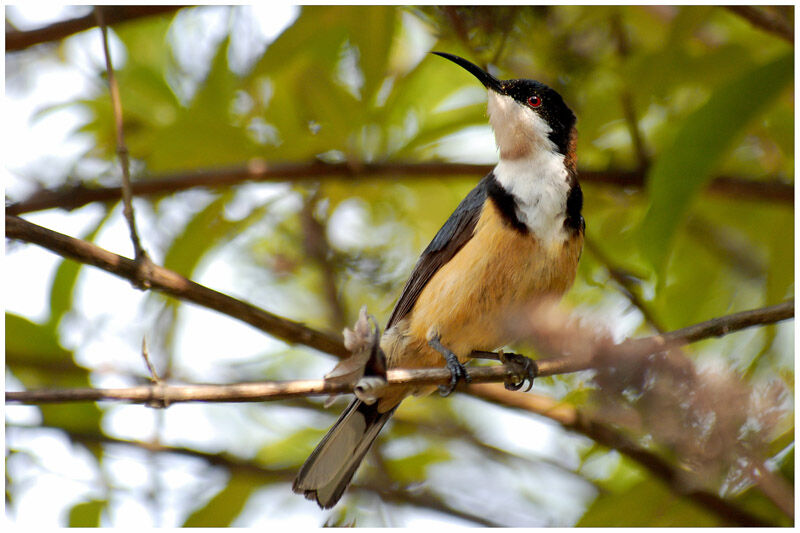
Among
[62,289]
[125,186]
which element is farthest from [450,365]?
[62,289]

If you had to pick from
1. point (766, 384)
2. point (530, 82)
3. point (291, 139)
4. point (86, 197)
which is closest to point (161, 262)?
point (86, 197)

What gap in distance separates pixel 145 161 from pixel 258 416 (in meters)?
1.69

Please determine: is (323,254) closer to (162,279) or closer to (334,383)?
(162,279)

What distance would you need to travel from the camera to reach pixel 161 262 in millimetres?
3936

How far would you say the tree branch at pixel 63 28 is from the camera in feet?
13.0

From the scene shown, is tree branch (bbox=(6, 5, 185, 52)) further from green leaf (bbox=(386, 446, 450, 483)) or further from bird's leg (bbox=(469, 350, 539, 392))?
green leaf (bbox=(386, 446, 450, 483))

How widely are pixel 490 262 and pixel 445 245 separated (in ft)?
1.11

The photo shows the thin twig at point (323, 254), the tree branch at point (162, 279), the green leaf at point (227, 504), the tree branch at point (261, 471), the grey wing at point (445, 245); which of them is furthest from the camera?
the thin twig at point (323, 254)

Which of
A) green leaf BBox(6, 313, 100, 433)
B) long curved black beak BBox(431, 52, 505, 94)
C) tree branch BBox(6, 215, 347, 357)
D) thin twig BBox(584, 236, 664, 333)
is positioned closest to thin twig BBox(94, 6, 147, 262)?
tree branch BBox(6, 215, 347, 357)

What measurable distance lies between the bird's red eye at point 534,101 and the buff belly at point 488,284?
2.21ft

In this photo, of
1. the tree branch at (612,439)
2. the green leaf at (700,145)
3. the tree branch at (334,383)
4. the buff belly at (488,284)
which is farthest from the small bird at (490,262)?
the tree branch at (334,383)

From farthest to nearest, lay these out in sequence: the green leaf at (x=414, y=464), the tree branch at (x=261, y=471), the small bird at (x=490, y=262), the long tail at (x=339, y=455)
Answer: the green leaf at (x=414, y=464) → the tree branch at (x=261, y=471) → the small bird at (x=490, y=262) → the long tail at (x=339, y=455)

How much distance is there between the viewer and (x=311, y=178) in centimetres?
410

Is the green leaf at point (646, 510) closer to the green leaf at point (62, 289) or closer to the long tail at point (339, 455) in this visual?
the long tail at point (339, 455)
